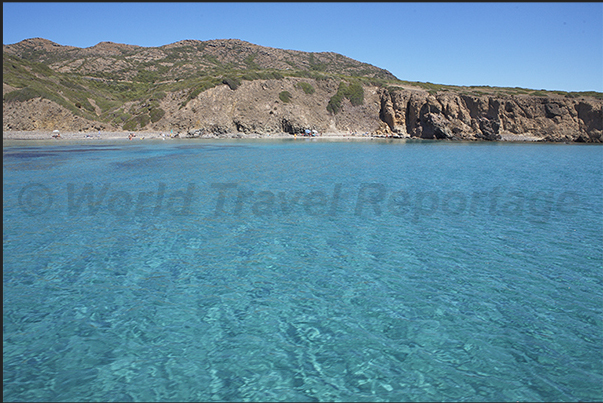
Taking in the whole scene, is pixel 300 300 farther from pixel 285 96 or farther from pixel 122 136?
pixel 285 96

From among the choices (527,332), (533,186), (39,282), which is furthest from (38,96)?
(527,332)

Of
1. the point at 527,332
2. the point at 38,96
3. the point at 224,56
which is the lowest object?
the point at 527,332

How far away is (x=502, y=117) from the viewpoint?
3029 inches

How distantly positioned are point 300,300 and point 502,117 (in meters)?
82.5

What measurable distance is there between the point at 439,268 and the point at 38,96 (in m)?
74.1

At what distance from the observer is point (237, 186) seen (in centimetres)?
2112

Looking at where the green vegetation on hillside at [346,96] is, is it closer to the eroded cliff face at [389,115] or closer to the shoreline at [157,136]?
the eroded cliff face at [389,115]

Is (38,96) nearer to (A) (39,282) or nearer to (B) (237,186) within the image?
(B) (237,186)
